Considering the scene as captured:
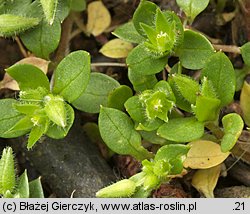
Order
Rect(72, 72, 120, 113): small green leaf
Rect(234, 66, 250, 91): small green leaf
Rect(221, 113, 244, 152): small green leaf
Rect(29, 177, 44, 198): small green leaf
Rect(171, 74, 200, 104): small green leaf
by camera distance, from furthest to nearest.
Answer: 1. Rect(234, 66, 250, 91): small green leaf
2. Rect(72, 72, 120, 113): small green leaf
3. Rect(29, 177, 44, 198): small green leaf
4. Rect(171, 74, 200, 104): small green leaf
5. Rect(221, 113, 244, 152): small green leaf

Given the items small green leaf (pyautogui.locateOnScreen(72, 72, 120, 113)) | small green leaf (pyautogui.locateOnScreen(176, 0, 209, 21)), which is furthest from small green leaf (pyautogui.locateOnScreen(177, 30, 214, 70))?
small green leaf (pyautogui.locateOnScreen(72, 72, 120, 113))

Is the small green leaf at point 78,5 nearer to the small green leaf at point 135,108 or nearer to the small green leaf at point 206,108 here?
the small green leaf at point 135,108

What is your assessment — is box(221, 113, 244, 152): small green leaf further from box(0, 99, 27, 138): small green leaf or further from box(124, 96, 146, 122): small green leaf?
box(0, 99, 27, 138): small green leaf

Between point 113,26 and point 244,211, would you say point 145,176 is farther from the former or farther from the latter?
point 113,26

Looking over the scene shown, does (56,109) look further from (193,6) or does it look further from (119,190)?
(193,6)

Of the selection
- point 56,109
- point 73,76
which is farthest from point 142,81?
point 56,109
